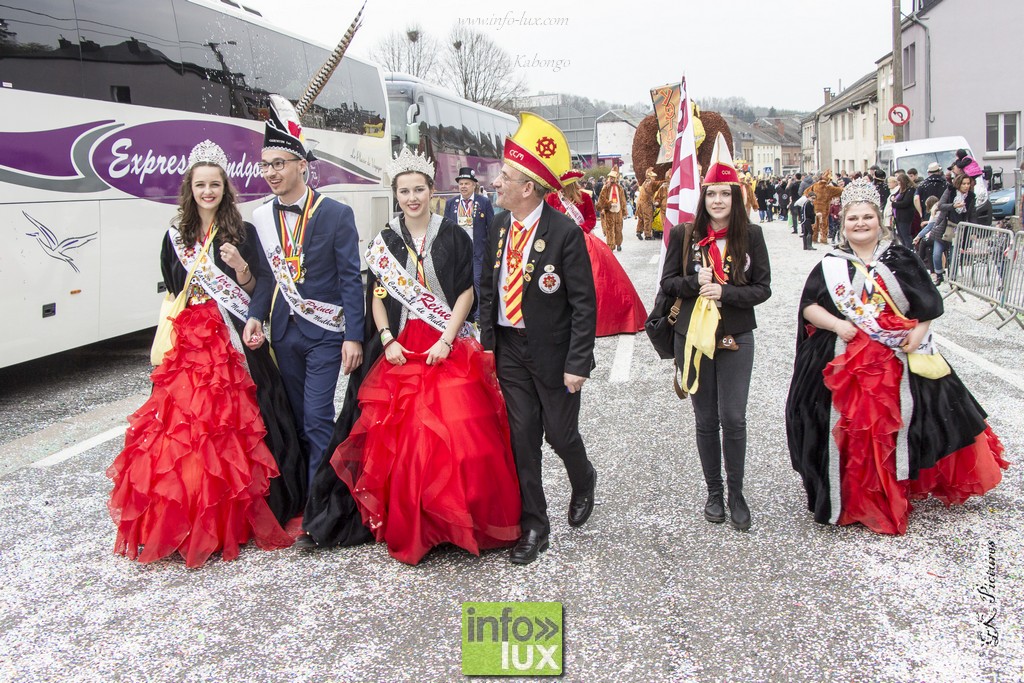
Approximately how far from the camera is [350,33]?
10383mm

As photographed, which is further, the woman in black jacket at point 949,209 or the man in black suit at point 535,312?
the woman in black jacket at point 949,209

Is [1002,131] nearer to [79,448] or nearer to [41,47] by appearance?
[41,47]

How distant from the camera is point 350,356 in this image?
429cm

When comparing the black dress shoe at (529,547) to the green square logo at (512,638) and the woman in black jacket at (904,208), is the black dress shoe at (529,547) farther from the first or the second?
the woman in black jacket at (904,208)

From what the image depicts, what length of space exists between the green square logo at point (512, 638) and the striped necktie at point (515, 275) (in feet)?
4.12

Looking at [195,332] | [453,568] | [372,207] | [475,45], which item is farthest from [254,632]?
[475,45]

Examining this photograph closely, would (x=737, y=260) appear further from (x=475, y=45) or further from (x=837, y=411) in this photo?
(x=475, y=45)

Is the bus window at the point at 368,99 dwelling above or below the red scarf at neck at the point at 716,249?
above

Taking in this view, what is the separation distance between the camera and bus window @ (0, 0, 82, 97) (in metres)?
7.16

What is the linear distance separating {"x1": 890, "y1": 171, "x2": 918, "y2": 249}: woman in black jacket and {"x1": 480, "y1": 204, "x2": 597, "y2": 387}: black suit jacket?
13470 millimetres

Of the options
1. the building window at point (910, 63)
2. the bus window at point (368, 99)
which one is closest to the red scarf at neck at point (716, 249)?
the bus window at point (368, 99)

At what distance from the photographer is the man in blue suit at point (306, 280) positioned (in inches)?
172

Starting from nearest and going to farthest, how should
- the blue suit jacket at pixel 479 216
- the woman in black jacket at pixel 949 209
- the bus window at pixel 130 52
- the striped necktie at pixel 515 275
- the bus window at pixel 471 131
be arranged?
A: the striped necktie at pixel 515 275, the bus window at pixel 130 52, the blue suit jacket at pixel 479 216, the woman in black jacket at pixel 949 209, the bus window at pixel 471 131

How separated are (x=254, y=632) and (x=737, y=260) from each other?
2.69 meters
